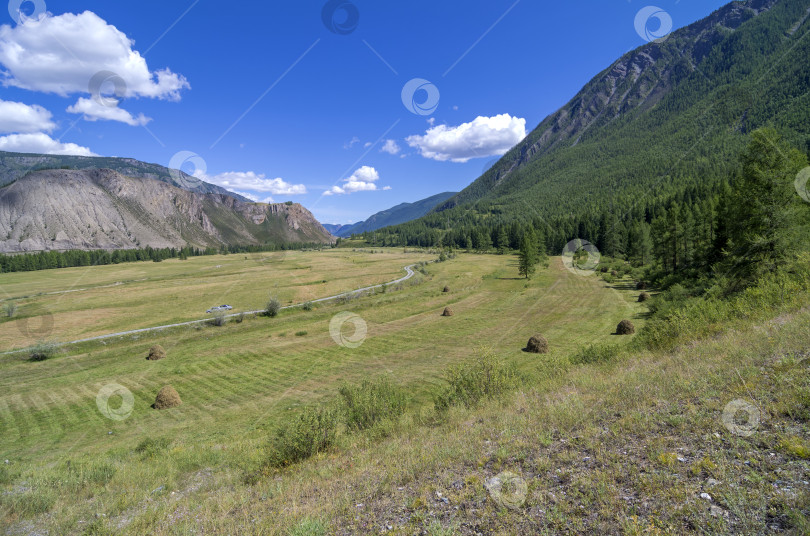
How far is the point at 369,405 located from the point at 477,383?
5.34 m

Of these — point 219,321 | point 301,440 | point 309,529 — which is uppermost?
point 309,529

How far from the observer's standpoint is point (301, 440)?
12.3m

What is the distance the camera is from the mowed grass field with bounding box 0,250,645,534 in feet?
40.7

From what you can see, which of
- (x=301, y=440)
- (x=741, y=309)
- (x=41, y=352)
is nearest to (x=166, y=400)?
(x=301, y=440)

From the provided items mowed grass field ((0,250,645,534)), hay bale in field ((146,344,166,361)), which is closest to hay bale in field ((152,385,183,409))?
mowed grass field ((0,250,645,534))

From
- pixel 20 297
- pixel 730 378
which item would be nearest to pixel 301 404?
pixel 730 378

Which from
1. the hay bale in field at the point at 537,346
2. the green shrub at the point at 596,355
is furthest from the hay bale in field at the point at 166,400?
the hay bale in field at the point at 537,346

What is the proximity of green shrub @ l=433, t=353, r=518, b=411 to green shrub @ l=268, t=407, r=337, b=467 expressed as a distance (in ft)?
17.1

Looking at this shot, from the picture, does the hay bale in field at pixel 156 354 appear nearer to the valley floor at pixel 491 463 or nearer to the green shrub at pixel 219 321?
the valley floor at pixel 491 463

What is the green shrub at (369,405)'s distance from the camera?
1494 centimetres

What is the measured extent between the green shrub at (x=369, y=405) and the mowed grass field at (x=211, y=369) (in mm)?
4384

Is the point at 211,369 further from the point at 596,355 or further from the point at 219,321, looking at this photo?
the point at 596,355

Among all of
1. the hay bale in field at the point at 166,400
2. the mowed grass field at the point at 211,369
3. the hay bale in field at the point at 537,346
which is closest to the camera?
the mowed grass field at the point at 211,369

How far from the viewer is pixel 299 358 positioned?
3606 centimetres
